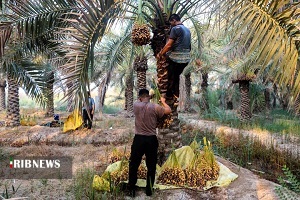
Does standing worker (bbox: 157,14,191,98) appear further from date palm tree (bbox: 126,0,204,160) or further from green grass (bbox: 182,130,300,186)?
green grass (bbox: 182,130,300,186)

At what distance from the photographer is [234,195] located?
15.4 ft

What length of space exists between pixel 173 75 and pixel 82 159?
3.41 metres

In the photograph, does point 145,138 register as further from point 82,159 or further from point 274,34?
point 82,159

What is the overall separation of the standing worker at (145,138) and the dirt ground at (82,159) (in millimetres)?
381

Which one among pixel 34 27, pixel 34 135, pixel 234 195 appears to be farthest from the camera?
pixel 34 135

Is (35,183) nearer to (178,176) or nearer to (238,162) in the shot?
(178,176)

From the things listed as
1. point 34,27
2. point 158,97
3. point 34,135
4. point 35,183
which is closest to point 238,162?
point 158,97

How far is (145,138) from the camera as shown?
444cm

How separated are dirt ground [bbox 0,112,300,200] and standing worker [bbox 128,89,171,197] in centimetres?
38

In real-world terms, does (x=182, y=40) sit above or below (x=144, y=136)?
above

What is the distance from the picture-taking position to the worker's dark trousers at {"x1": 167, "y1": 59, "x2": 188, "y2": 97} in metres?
5.37

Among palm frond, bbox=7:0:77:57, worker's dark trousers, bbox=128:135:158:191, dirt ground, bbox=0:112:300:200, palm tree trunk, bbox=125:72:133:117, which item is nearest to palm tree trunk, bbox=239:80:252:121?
palm tree trunk, bbox=125:72:133:117

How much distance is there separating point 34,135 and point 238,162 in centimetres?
678

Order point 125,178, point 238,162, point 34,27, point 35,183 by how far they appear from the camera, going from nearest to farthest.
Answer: point 125,178
point 35,183
point 34,27
point 238,162
